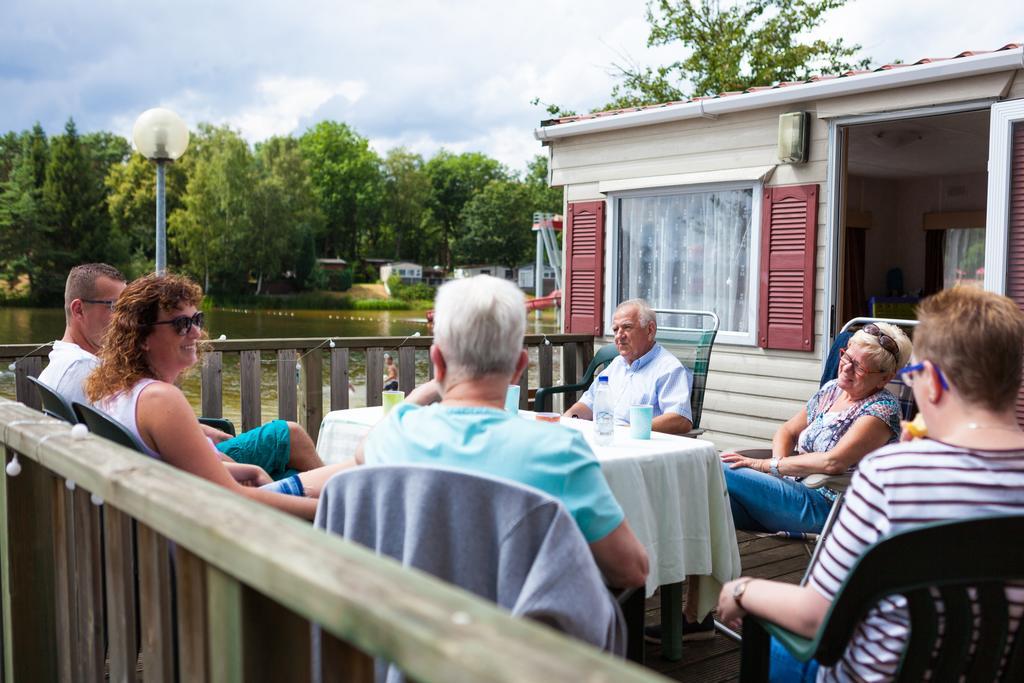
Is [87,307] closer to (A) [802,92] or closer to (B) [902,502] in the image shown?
(B) [902,502]

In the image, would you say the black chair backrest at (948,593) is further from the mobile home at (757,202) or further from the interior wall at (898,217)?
the interior wall at (898,217)

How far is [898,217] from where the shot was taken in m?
10.3

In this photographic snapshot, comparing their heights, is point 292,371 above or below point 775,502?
above

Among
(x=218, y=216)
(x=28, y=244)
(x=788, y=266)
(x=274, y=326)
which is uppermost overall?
(x=218, y=216)

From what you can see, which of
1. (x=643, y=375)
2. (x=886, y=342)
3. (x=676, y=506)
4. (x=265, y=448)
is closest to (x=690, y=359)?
(x=643, y=375)

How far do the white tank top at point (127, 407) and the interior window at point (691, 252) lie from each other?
14.7 ft

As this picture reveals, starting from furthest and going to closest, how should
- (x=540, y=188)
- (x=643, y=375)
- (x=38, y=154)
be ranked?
(x=540, y=188) → (x=38, y=154) → (x=643, y=375)

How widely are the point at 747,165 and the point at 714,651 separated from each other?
151 inches

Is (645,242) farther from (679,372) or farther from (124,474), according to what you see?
(124,474)

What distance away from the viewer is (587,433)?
2.90m

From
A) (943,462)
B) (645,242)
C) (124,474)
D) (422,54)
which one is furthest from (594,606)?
(422,54)

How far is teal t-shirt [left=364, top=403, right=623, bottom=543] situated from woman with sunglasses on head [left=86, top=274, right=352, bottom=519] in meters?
0.72

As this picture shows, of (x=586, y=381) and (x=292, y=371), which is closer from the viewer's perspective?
(x=292, y=371)

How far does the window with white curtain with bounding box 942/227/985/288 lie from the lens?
31.7 feet
